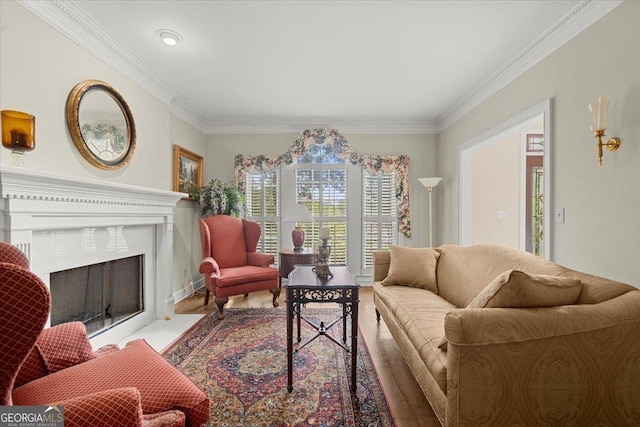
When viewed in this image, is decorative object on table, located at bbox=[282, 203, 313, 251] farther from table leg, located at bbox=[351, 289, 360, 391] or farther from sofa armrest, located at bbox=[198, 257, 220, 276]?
table leg, located at bbox=[351, 289, 360, 391]

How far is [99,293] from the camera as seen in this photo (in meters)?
2.82

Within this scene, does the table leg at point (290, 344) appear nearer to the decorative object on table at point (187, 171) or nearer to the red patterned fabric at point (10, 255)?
the red patterned fabric at point (10, 255)

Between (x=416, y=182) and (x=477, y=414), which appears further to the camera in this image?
(x=416, y=182)

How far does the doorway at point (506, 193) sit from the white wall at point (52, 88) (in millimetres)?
3944

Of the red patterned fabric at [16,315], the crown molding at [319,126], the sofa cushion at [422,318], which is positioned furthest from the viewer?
the crown molding at [319,126]

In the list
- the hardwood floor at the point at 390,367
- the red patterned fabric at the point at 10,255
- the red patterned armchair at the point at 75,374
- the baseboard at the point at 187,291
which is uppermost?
the red patterned fabric at the point at 10,255

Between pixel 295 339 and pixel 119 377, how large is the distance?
6.11 feet

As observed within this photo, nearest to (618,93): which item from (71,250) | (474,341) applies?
(474,341)

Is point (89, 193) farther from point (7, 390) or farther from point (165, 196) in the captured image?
point (7, 390)

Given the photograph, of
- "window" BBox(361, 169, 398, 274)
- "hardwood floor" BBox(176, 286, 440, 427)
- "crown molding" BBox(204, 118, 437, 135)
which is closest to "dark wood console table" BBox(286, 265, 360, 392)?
"hardwood floor" BBox(176, 286, 440, 427)

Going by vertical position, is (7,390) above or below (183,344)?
above

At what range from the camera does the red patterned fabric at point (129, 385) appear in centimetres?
117

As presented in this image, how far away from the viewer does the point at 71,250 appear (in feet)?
7.94

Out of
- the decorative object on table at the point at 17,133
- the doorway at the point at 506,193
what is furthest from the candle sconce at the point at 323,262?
the doorway at the point at 506,193
